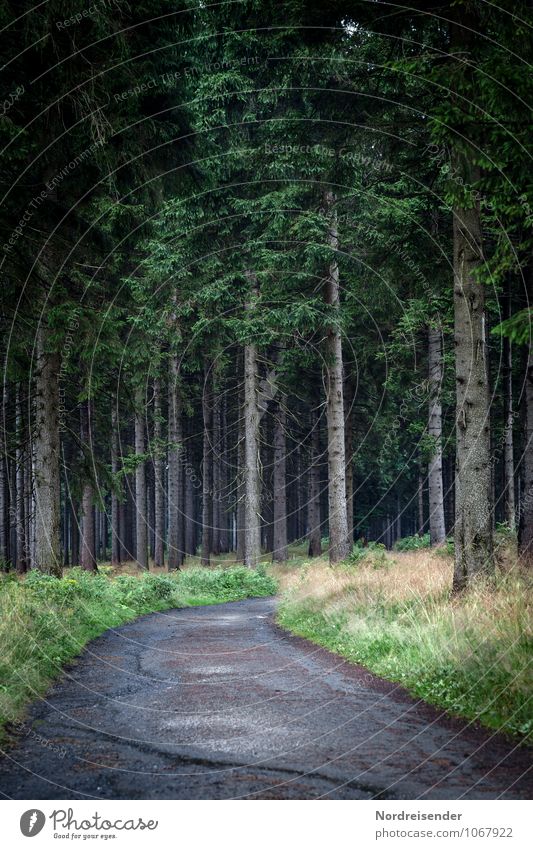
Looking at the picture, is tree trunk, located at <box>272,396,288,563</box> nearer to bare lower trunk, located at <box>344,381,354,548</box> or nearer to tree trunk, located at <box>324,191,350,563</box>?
bare lower trunk, located at <box>344,381,354,548</box>

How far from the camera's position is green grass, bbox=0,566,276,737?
8102 millimetres

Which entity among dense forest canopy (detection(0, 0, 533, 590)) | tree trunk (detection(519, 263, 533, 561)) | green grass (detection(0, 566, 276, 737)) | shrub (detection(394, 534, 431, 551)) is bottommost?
shrub (detection(394, 534, 431, 551))

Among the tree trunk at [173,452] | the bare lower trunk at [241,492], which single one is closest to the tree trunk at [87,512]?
the tree trunk at [173,452]

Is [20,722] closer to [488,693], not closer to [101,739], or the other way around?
[101,739]

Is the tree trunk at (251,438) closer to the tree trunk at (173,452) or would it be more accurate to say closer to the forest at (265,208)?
the forest at (265,208)

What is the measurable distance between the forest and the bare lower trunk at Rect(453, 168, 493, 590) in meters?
0.03

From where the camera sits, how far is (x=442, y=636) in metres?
8.25

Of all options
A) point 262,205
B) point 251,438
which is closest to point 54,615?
point 262,205

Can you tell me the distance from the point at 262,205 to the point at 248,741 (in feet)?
62.7

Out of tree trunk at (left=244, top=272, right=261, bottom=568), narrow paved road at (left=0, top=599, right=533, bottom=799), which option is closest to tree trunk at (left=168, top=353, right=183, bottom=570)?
tree trunk at (left=244, top=272, right=261, bottom=568)

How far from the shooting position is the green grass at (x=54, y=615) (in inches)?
319

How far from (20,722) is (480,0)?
10.6 metres

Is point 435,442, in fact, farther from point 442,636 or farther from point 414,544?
point 442,636
